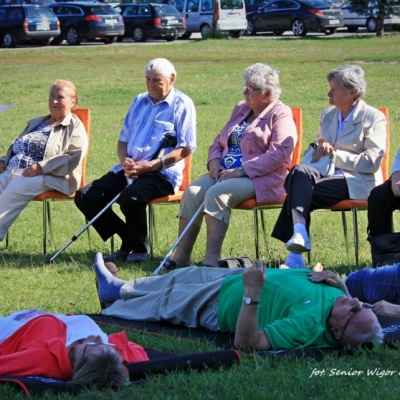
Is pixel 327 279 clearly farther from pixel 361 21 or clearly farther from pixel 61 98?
pixel 361 21

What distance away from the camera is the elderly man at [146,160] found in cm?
753

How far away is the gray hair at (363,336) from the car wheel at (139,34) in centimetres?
3047

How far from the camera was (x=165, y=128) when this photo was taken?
7699 millimetres

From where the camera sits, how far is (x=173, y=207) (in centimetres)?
950

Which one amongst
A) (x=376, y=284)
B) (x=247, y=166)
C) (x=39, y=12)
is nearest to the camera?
(x=376, y=284)

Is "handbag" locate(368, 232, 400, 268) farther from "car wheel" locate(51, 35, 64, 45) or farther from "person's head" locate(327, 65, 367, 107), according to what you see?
"car wheel" locate(51, 35, 64, 45)

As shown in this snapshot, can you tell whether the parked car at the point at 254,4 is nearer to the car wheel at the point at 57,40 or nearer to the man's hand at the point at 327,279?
the car wheel at the point at 57,40

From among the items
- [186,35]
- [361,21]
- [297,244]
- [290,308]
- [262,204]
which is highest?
[290,308]

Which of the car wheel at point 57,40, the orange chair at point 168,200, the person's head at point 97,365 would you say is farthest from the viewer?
the car wheel at point 57,40

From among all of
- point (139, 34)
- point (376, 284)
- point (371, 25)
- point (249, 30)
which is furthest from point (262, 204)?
point (249, 30)

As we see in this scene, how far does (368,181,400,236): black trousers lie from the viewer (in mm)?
6613

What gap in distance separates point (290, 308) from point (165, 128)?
3.29 meters

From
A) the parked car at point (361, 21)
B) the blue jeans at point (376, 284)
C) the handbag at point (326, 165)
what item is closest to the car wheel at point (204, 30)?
the parked car at point (361, 21)

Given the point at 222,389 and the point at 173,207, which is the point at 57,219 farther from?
the point at 222,389
